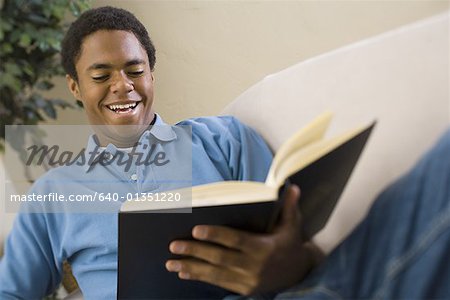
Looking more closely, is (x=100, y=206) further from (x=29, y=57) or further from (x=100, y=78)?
(x=29, y=57)

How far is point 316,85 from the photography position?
831 millimetres

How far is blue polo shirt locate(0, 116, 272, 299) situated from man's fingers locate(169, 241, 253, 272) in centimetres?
22

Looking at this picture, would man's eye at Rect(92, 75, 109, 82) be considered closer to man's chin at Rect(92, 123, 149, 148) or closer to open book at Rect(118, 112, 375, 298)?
man's chin at Rect(92, 123, 149, 148)

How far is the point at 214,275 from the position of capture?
0.74m

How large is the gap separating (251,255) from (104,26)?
18.6 inches

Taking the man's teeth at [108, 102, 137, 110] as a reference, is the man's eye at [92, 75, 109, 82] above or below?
above

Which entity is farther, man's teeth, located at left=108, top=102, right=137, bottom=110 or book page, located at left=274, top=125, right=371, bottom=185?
A: man's teeth, located at left=108, top=102, right=137, bottom=110

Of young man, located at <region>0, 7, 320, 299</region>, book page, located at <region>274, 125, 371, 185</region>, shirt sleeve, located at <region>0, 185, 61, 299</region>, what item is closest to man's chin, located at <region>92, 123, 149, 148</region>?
young man, located at <region>0, 7, 320, 299</region>

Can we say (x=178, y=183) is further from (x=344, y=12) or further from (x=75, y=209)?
(x=344, y=12)

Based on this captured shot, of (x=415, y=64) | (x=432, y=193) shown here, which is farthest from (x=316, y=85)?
(x=432, y=193)

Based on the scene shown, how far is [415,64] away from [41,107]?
2.11ft

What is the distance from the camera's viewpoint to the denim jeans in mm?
628

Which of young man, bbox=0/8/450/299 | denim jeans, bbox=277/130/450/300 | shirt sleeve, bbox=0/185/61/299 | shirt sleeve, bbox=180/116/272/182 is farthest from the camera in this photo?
shirt sleeve, bbox=0/185/61/299

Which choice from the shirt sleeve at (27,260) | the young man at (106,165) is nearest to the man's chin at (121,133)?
the young man at (106,165)
